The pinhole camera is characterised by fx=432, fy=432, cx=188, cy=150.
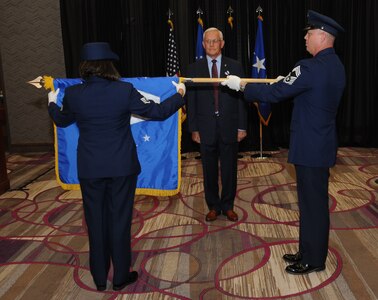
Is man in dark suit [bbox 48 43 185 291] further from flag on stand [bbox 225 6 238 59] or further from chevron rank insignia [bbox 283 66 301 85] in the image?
flag on stand [bbox 225 6 238 59]

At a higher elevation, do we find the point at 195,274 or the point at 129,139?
the point at 129,139

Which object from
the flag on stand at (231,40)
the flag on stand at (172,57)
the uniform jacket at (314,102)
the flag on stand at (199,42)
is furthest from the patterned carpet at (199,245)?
the flag on stand at (231,40)

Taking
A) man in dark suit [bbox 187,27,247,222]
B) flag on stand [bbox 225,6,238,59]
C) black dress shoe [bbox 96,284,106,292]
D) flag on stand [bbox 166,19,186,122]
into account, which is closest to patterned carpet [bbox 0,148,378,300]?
black dress shoe [bbox 96,284,106,292]

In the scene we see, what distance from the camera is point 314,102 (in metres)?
2.62

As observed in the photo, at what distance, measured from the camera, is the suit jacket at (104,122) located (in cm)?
243

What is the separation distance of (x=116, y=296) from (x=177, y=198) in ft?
6.43

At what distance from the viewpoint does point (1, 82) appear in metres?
7.22

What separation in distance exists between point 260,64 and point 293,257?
3.88 meters

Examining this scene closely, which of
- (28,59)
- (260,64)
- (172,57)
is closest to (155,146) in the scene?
(172,57)

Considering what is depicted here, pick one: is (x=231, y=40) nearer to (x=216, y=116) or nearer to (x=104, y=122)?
(x=216, y=116)

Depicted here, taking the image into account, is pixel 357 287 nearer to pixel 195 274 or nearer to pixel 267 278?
pixel 267 278

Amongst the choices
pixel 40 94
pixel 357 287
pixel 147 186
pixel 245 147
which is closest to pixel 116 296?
pixel 357 287

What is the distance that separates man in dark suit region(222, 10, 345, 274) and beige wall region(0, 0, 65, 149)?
5215 millimetres

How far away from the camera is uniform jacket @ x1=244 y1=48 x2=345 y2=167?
2578 mm
